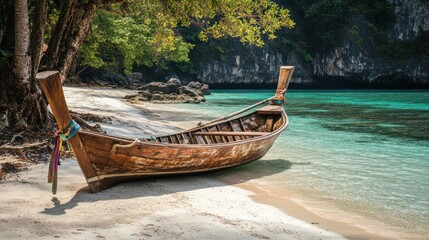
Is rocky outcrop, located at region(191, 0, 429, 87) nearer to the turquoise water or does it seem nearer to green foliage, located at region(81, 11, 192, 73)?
green foliage, located at region(81, 11, 192, 73)

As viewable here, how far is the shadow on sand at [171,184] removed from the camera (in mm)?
4609

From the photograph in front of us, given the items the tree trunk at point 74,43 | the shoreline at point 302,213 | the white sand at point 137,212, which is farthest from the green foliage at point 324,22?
the white sand at point 137,212

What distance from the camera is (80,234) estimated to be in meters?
A: 3.56

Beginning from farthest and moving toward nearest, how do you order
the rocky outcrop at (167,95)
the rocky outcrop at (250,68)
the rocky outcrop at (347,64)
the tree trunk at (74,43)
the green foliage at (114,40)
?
the rocky outcrop at (250,68), the rocky outcrop at (347,64), the rocky outcrop at (167,95), the green foliage at (114,40), the tree trunk at (74,43)

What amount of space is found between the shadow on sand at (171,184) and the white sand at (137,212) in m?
0.01

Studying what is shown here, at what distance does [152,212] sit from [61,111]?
1.42 meters

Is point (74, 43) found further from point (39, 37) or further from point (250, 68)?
point (250, 68)

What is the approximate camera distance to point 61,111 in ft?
14.4

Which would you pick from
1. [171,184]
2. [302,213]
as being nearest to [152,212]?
[171,184]

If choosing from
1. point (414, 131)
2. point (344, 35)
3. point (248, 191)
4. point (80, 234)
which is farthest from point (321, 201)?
point (344, 35)

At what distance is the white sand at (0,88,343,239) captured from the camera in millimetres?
3721

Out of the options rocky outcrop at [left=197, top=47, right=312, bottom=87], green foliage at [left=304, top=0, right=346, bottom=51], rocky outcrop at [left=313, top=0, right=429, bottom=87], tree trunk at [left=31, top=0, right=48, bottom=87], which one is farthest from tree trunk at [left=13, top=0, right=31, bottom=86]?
rocky outcrop at [left=313, top=0, right=429, bottom=87]

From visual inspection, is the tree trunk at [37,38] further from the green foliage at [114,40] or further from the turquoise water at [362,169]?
the green foliage at [114,40]

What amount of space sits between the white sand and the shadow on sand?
11mm
